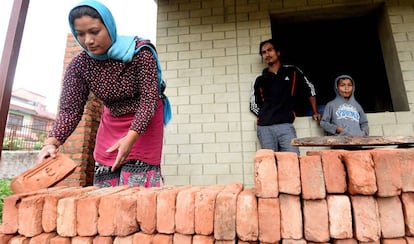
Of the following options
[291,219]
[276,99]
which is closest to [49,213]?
[291,219]

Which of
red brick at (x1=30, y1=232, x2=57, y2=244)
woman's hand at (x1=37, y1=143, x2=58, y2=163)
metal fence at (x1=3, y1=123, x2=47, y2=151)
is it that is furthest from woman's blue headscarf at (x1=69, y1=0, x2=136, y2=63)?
metal fence at (x1=3, y1=123, x2=47, y2=151)

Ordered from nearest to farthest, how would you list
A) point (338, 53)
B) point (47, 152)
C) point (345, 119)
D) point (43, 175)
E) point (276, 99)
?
point (43, 175) < point (47, 152) < point (345, 119) < point (276, 99) < point (338, 53)

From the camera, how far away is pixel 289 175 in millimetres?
830

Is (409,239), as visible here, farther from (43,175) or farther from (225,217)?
(43,175)

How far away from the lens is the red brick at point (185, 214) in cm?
87

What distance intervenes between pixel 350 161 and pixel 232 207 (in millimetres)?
391

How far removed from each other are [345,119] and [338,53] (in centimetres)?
337

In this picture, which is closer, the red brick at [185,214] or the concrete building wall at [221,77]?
the red brick at [185,214]

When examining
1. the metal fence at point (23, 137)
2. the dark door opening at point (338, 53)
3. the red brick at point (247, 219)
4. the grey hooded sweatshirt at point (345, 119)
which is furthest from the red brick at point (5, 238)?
the metal fence at point (23, 137)

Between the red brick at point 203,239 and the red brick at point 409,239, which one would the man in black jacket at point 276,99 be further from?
the red brick at point 203,239

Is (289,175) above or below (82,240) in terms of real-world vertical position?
above

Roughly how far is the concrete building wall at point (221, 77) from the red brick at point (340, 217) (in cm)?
220

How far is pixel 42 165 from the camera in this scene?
119cm

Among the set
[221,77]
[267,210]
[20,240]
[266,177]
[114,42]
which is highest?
[221,77]
